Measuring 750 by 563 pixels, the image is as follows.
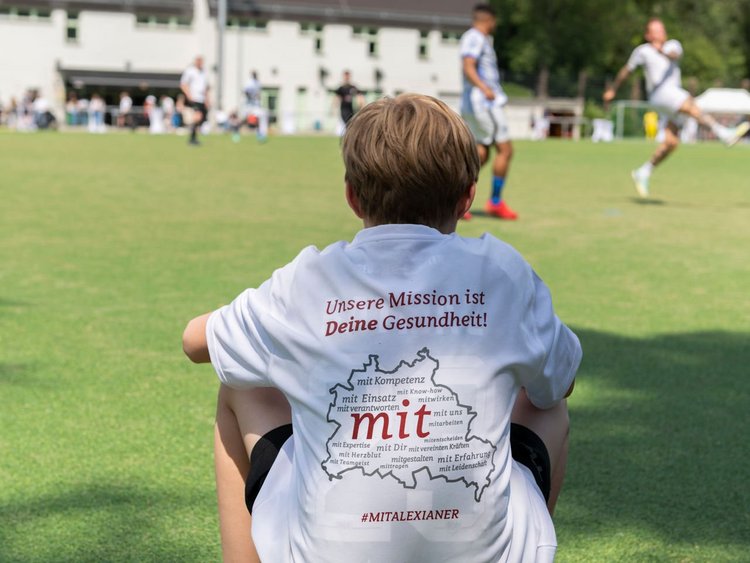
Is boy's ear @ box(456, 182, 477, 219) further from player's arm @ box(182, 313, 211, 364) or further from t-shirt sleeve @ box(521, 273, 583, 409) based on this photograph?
player's arm @ box(182, 313, 211, 364)

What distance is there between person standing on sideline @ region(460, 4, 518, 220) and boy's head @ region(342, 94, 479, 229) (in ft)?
31.5

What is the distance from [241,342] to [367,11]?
209 feet

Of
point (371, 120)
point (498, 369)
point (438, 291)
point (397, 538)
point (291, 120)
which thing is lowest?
point (291, 120)

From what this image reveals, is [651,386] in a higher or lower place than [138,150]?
higher

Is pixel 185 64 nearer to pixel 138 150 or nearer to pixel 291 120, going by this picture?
pixel 291 120

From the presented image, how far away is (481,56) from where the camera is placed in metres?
12.1

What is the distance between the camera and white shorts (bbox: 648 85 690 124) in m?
13.8

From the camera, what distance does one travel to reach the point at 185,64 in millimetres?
60375

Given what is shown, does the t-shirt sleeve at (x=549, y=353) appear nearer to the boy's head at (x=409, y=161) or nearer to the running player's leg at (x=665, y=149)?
the boy's head at (x=409, y=161)

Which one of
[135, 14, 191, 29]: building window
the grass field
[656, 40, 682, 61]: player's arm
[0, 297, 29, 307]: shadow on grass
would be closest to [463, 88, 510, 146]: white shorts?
the grass field

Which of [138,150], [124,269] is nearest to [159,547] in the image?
[124,269]

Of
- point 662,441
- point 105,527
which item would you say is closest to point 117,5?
point 662,441

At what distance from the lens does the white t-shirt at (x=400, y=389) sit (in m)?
2.04

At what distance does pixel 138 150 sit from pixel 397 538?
24.4m
